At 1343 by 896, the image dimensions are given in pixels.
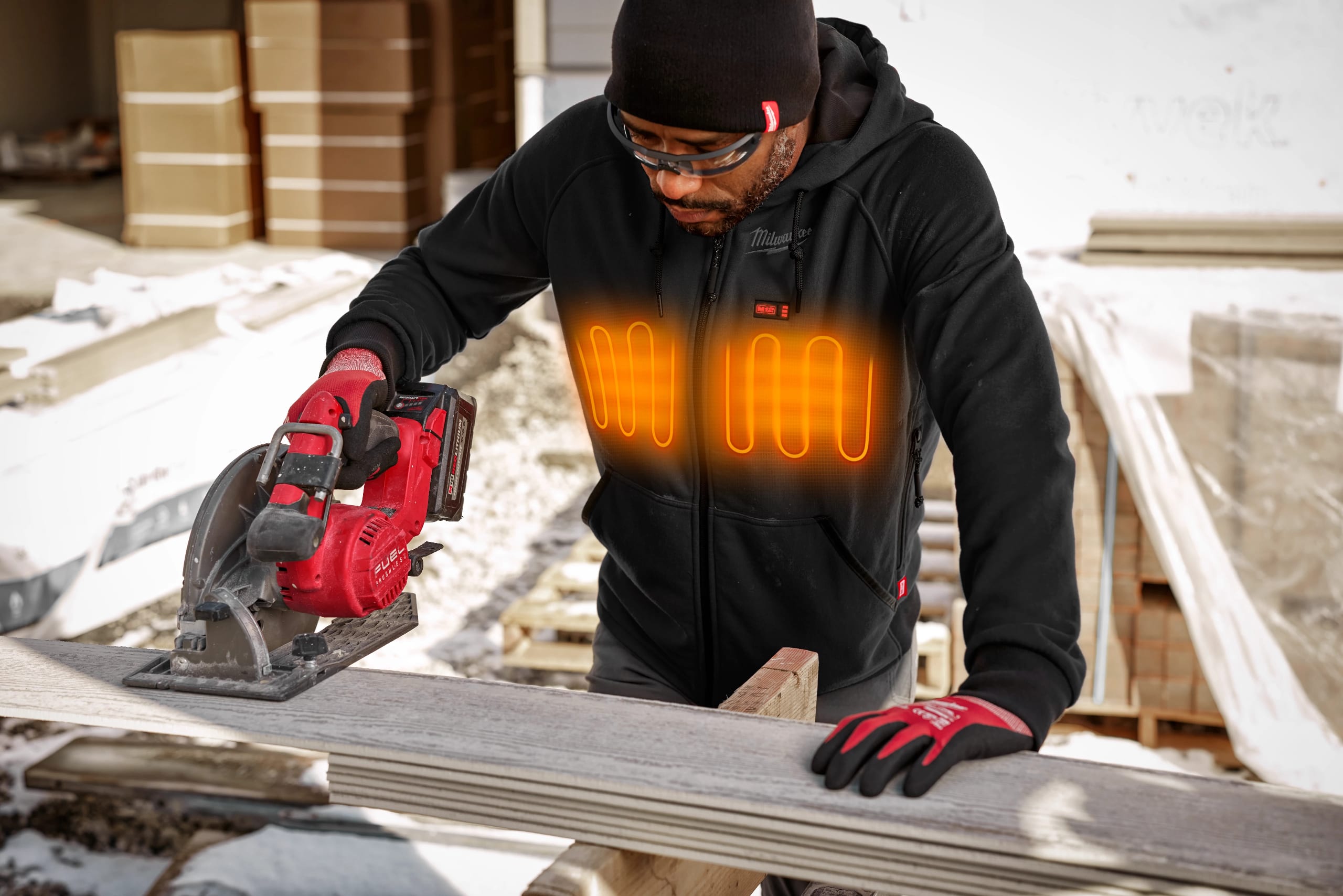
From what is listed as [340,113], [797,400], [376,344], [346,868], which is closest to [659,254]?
[797,400]

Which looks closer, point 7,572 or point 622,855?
point 622,855

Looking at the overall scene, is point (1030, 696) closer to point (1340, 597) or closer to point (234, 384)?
point (1340, 597)

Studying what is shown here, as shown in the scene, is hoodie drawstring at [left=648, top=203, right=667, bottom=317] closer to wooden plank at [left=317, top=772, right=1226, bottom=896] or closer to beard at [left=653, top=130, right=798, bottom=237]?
beard at [left=653, top=130, right=798, bottom=237]

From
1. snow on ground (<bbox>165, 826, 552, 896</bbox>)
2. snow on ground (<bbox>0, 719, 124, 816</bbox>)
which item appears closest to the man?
snow on ground (<bbox>165, 826, 552, 896</bbox>)

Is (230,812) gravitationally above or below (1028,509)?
below

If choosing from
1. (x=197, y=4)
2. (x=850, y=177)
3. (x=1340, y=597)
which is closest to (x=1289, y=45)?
(x=1340, y=597)

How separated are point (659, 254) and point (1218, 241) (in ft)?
10.2

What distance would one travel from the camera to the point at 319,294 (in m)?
5.13

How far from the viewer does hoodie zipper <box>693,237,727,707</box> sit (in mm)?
1884

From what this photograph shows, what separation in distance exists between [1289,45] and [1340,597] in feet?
7.13

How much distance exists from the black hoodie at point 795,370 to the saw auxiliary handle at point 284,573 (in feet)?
0.85

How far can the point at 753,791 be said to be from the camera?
4.62 feet

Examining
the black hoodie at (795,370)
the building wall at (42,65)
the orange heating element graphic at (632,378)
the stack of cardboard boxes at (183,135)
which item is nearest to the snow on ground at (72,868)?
the black hoodie at (795,370)

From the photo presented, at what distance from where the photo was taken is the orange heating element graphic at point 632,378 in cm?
196
